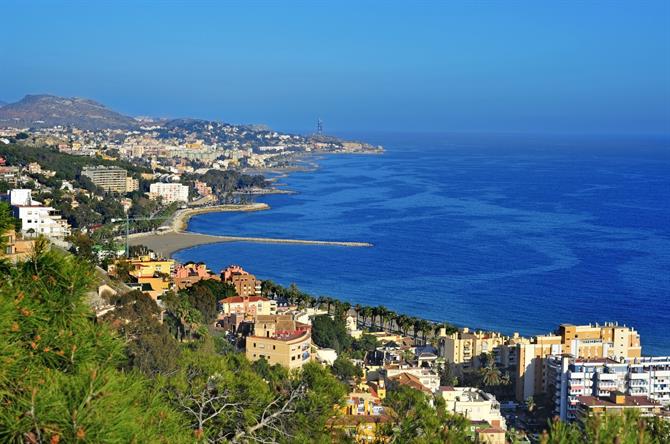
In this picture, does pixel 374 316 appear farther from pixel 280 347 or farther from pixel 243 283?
pixel 280 347

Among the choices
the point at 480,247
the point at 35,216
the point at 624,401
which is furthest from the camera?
the point at 480,247

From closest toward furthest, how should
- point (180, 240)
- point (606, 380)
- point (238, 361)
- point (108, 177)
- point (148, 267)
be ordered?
point (238, 361)
point (606, 380)
point (148, 267)
point (180, 240)
point (108, 177)

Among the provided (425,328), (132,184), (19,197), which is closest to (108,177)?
(132,184)

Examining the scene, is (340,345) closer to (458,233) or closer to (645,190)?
(458,233)

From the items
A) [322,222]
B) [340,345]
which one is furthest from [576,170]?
[340,345]

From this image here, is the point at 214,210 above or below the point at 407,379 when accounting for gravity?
below

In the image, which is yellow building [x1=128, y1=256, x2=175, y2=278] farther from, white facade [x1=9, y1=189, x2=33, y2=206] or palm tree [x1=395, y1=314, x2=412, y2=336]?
white facade [x1=9, y1=189, x2=33, y2=206]
